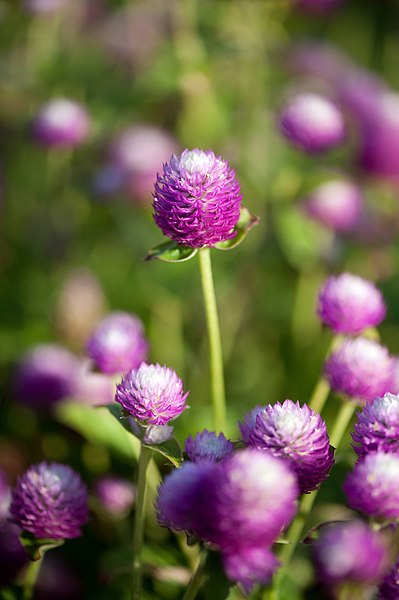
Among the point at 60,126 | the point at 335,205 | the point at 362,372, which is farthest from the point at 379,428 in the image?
A: the point at 60,126

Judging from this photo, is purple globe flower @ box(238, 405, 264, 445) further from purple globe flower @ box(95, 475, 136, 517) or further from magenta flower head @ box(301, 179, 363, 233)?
magenta flower head @ box(301, 179, 363, 233)

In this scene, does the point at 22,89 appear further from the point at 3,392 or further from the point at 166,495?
the point at 166,495

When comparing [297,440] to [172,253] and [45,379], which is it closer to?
[172,253]

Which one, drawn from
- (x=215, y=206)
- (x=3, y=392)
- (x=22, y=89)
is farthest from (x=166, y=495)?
(x=22, y=89)

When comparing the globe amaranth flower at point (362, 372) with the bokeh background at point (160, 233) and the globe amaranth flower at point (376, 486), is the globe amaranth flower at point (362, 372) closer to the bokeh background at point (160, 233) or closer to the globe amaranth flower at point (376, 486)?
the globe amaranth flower at point (376, 486)

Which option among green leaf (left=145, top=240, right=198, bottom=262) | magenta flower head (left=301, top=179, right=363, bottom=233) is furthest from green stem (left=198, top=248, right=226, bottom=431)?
magenta flower head (left=301, top=179, right=363, bottom=233)

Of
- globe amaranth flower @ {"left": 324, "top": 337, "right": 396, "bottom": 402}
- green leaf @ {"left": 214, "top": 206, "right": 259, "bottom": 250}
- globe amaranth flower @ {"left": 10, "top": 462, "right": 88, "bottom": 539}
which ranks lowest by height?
globe amaranth flower @ {"left": 10, "top": 462, "right": 88, "bottom": 539}

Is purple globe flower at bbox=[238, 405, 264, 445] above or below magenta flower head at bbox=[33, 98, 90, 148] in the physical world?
below

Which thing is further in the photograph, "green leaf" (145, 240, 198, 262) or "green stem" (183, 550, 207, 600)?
"green leaf" (145, 240, 198, 262)

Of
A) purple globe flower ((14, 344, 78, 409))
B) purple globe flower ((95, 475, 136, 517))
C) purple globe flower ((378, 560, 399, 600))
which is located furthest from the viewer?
purple globe flower ((14, 344, 78, 409))
